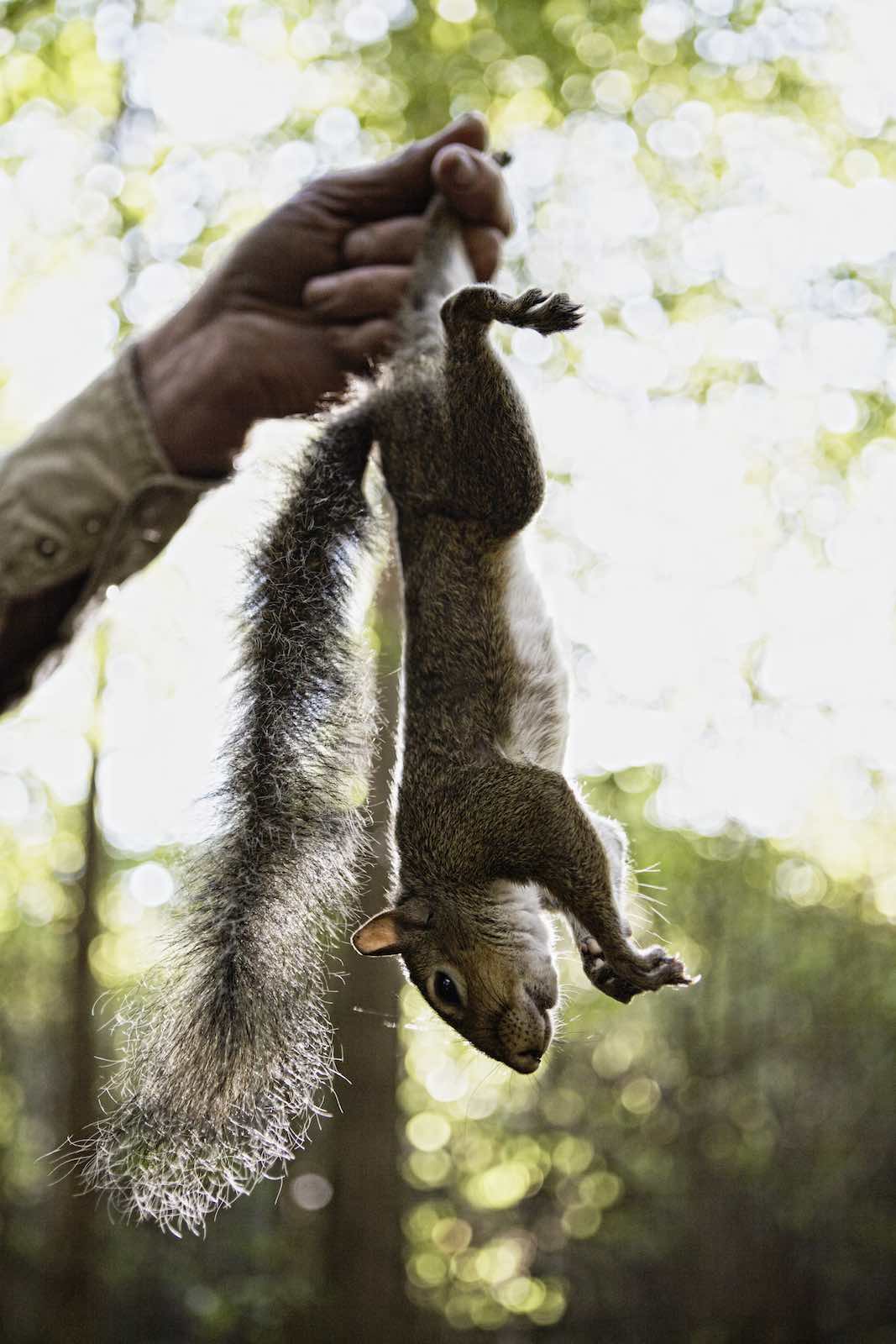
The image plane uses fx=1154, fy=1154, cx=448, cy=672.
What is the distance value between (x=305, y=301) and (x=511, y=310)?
732 mm

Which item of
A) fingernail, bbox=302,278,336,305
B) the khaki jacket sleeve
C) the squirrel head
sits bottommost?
the squirrel head

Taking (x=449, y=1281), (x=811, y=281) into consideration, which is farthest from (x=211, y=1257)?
(x=811, y=281)

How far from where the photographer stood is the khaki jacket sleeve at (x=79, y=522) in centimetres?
211

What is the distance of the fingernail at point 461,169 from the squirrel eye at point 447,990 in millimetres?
1280

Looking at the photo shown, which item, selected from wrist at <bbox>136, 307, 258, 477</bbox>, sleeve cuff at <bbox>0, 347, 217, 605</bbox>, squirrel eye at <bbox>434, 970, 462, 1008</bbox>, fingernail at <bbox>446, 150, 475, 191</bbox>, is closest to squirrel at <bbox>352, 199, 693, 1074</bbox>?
squirrel eye at <bbox>434, 970, 462, 1008</bbox>

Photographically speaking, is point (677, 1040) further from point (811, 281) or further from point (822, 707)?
point (811, 281)

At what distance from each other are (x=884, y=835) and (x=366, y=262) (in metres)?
5.47

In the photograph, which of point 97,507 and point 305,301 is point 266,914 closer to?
point 97,507

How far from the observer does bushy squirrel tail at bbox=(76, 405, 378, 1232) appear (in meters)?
1.21

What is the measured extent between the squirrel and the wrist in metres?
0.36

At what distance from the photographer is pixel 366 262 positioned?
1.99 metres

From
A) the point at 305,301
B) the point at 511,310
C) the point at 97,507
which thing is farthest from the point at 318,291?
the point at 511,310

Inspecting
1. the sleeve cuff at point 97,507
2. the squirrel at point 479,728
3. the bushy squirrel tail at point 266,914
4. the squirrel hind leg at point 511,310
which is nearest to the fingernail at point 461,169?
the squirrel at point 479,728

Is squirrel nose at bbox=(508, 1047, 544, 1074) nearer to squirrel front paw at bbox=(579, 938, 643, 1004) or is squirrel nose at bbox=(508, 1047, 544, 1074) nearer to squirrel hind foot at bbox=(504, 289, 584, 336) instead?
squirrel front paw at bbox=(579, 938, 643, 1004)
